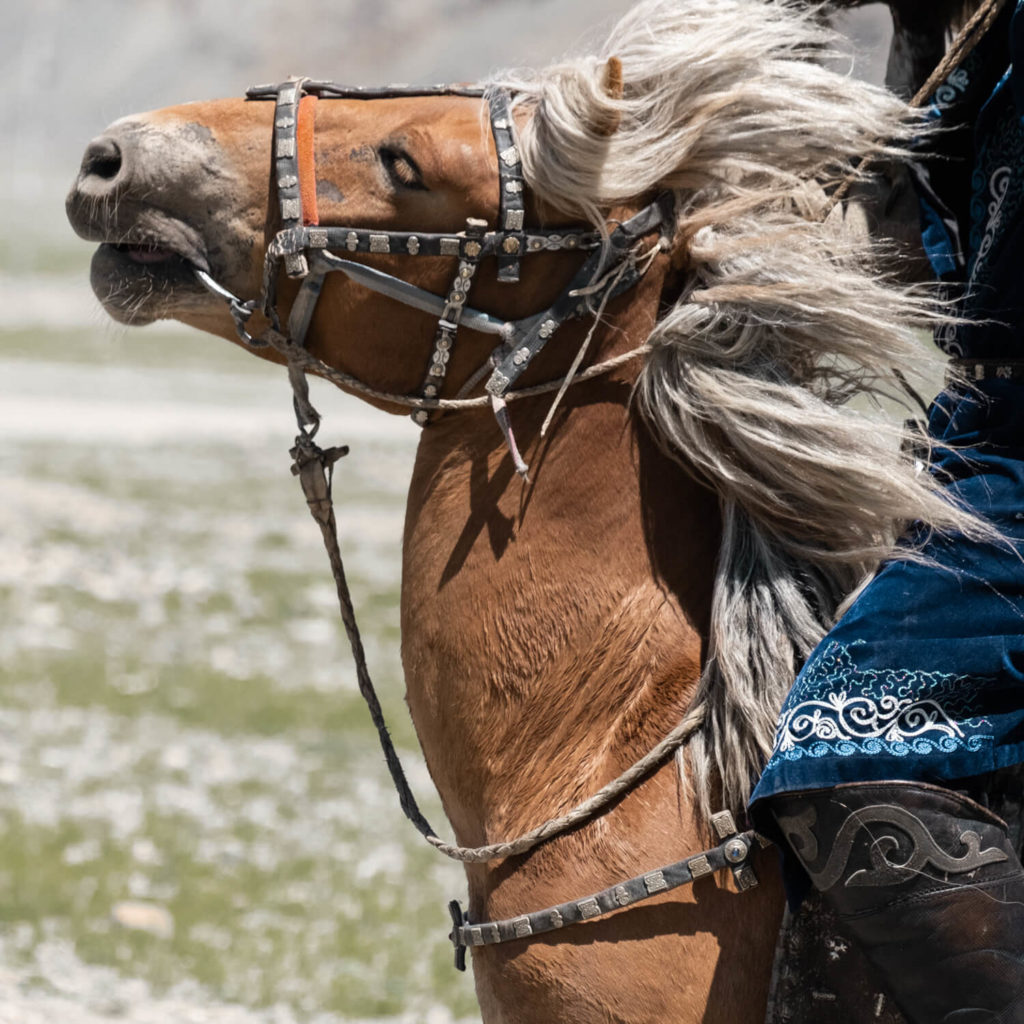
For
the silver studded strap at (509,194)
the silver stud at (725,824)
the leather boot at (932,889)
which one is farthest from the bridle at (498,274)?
the leather boot at (932,889)

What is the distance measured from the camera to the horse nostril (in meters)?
2.49

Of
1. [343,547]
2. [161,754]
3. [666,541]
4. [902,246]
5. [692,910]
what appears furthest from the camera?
[343,547]

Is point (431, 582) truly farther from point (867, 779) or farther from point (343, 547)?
point (343, 547)

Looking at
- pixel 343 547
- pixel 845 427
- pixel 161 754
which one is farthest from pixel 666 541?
pixel 343 547

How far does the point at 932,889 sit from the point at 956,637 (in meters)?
0.38

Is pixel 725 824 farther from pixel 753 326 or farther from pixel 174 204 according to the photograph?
pixel 174 204

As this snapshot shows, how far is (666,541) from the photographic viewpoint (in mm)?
2480

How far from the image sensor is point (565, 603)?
245cm

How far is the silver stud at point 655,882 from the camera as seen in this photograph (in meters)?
2.28

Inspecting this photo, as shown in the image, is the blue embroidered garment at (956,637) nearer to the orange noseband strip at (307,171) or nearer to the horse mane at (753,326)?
the horse mane at (753,326)

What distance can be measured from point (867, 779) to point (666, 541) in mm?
566

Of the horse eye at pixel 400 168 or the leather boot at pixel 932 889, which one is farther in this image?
the horse eye at pixel 400 168

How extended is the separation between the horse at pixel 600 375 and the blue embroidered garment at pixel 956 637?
0.36 feet

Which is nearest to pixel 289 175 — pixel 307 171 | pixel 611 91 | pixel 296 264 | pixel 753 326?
pixel 307 171
